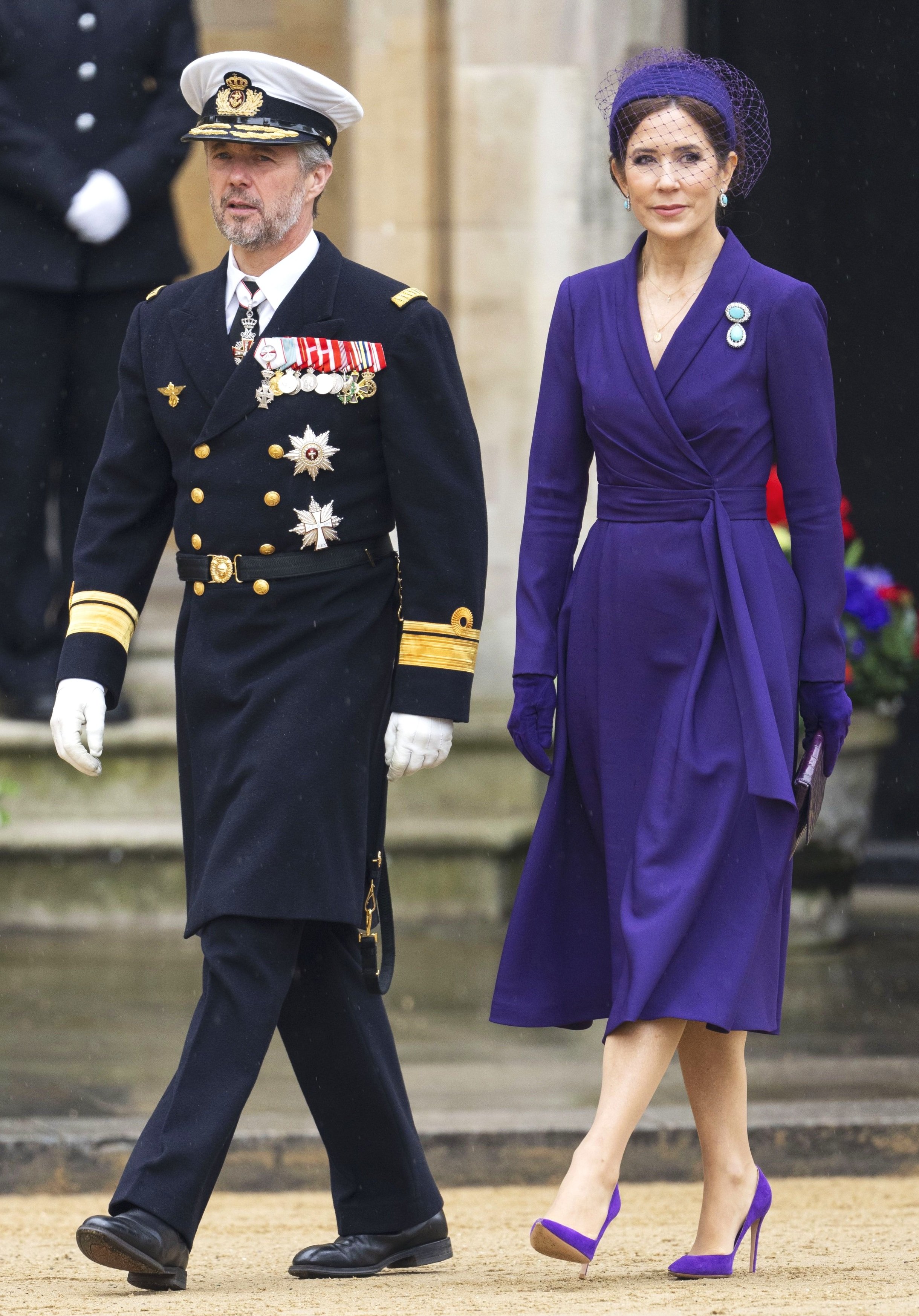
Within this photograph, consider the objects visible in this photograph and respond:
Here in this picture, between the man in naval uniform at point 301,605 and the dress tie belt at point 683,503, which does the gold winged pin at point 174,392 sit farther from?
the dress tie belt at point 683,503

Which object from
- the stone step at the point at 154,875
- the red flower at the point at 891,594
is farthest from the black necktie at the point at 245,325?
the red flower at the point at 891,594

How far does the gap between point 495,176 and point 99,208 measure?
1294 millimetres

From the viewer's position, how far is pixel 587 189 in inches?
326

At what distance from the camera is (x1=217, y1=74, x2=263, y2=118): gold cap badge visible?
4.49 m

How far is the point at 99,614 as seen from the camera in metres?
4.63

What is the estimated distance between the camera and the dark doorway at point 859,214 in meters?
8.78

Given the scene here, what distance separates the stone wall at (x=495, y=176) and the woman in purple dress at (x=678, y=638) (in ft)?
12.3

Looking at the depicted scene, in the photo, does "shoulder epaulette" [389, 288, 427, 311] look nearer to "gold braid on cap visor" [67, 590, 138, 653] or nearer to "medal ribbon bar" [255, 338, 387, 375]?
"medal ribbon bar" [255, 338, 387, 375]

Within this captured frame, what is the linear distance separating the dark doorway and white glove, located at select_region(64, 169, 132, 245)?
202 cm

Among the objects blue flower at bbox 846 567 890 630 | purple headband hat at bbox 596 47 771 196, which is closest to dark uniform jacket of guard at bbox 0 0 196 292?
blue flower at bbox 846 567 890 630

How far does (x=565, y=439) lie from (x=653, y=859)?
75 cm

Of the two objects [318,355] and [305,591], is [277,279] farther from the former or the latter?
[305,591]

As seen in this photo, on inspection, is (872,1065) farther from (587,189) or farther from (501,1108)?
(587,189)

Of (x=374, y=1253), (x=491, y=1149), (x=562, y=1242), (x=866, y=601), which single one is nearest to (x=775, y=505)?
(x=866, y=601)
